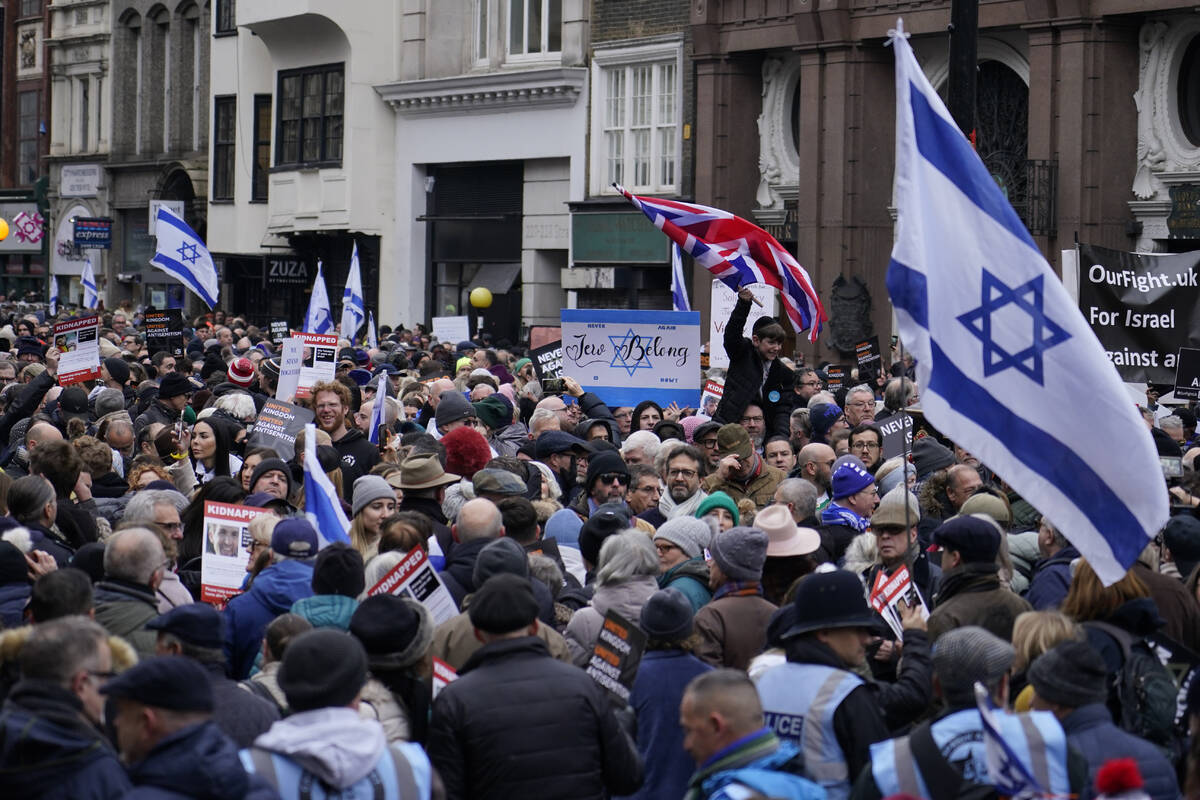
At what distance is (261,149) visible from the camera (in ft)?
134

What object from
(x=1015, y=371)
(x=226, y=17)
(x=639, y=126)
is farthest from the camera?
(x=226, y=17)

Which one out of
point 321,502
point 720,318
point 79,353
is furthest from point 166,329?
point 321,502

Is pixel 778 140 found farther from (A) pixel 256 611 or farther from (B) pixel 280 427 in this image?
(A) pixel 256 611

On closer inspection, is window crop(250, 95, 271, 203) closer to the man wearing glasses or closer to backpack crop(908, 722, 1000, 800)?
the man wearing glasses

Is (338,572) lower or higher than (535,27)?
lower

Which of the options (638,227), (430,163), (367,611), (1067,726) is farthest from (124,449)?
(430,163)

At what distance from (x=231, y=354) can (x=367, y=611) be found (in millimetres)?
15983

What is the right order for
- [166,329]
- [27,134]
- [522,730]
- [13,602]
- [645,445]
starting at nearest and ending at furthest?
1. [522,730]
2. [13,602]
3. [645,445]
4. [166,329]
5. [27,134]

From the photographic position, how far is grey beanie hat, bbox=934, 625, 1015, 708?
16.5 feet

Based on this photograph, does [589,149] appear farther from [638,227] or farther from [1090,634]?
[1090,634]

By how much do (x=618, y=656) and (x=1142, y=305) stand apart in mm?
8386

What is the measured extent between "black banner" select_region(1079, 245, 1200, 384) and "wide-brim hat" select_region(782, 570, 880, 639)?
8326 mm

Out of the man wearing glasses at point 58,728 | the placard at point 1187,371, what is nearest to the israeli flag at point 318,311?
the placard at point 1187,371

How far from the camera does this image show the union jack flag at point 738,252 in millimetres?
16031
